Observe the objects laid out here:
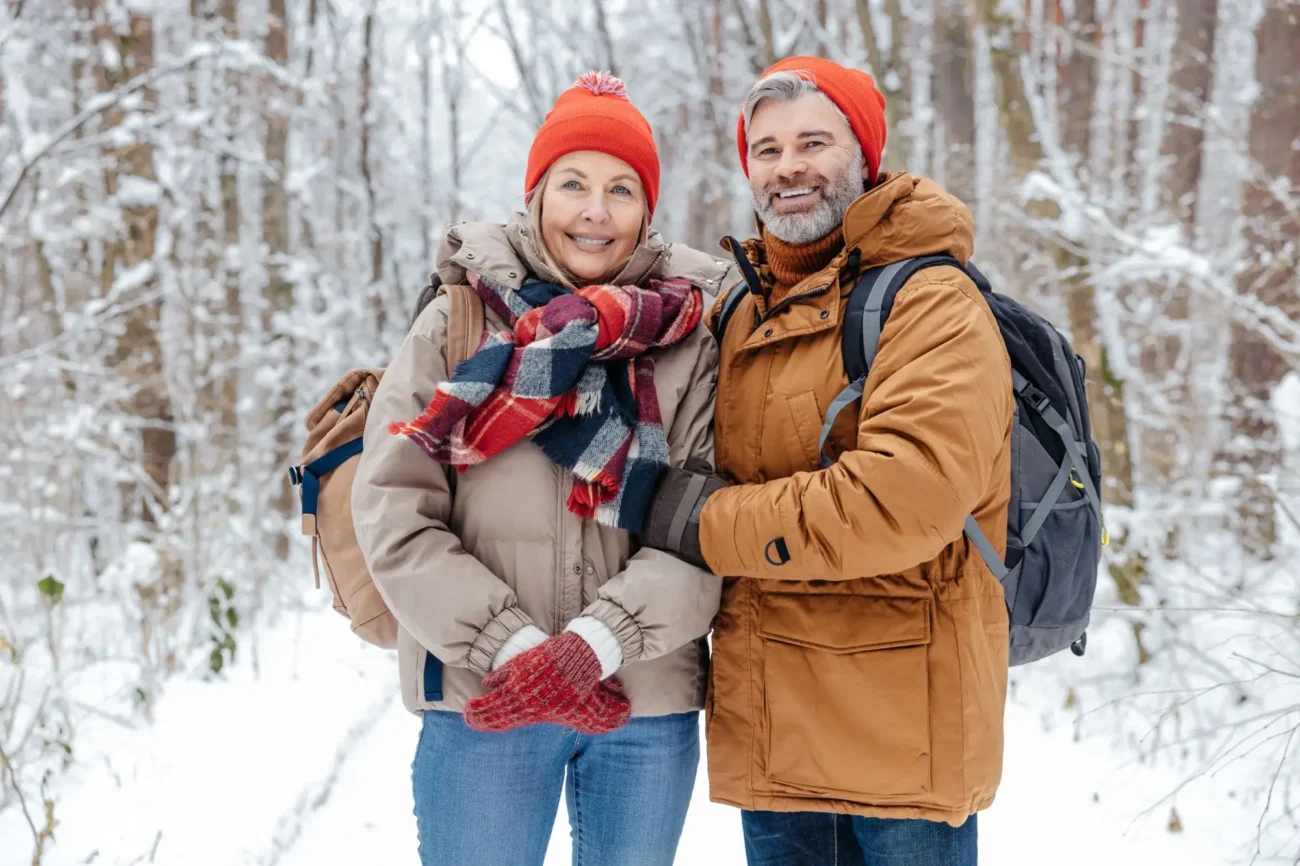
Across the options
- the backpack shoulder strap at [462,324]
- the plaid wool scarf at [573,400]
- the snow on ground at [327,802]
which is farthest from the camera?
the snow on ground at [327,802]

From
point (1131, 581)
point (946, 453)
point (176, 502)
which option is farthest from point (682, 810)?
point (176, 502)

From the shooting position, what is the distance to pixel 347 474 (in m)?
2.09

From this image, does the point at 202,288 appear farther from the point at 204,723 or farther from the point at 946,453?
the point at 946,453

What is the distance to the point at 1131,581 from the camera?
4949 mm

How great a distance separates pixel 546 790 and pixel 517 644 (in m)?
0.42

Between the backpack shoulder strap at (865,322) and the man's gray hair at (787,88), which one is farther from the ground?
the man's gray hair at (787,88)

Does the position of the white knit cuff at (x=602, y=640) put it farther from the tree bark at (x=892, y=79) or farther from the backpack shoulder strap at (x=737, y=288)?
the tree bark at (x=892, y=79)

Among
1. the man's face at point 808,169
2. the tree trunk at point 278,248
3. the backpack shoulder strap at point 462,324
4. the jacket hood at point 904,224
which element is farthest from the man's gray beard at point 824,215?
the tree trunk at point 278,248

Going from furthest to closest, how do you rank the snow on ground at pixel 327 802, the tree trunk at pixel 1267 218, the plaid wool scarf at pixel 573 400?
the tree trunk at pixel 1267 218, the snow on ground at pixel 327 802, the plaid wool scarf at pixel 573 400

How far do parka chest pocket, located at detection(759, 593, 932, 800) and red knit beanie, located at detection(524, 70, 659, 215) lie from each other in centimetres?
107

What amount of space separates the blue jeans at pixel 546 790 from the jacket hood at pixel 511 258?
97 cm

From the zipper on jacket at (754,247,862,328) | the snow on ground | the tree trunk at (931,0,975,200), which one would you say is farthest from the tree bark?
the zipper on jacket at (754,247,862,328)

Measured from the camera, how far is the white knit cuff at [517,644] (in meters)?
1.79

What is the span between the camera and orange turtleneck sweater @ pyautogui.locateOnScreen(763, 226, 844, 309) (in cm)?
205
